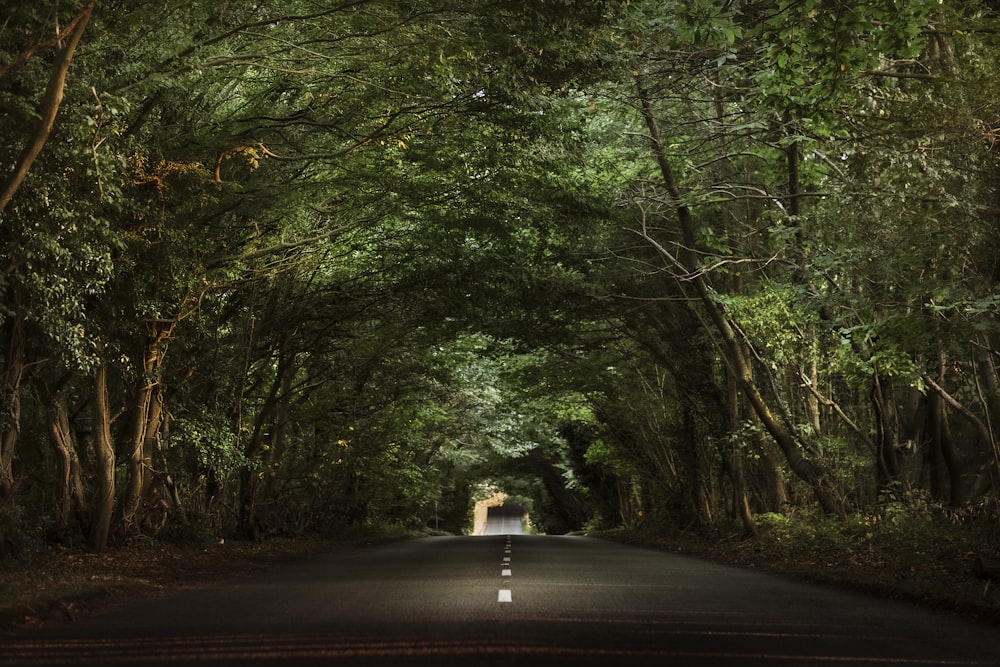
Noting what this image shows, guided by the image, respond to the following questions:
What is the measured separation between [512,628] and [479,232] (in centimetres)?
1366

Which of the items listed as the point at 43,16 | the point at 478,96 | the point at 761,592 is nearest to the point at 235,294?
the point at 478,96

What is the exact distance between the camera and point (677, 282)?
2420 centimetres

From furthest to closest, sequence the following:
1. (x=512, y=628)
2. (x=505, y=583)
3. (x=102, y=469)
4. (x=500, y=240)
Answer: (x=500, y=240)
(x=102, y=469)
(x=505, y=583)
(x=512, y=628)

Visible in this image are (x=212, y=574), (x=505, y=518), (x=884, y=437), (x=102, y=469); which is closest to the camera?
(x=212, y=574)

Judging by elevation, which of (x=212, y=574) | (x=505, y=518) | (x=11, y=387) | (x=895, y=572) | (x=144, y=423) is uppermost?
(x=11, y=387)

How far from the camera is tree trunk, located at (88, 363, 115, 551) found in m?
17.6

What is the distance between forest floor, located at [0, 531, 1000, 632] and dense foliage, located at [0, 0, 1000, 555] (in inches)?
36.1

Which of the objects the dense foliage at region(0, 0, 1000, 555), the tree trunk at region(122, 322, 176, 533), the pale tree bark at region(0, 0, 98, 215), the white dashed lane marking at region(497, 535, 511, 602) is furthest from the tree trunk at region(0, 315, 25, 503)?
the white dashed lane marking at region(497, 535, 511, 602)

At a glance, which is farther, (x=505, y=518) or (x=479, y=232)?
(x=505, y=518)

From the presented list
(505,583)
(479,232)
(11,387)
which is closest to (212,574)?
(11,387)

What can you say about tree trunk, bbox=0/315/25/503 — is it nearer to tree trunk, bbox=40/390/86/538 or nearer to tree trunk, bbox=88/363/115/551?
Answer: tree trunk, bbox=40/390/86/538

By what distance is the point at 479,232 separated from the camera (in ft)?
72.3

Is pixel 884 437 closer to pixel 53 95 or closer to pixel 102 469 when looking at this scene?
pixel 102 469

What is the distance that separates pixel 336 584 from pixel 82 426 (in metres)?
9.97
